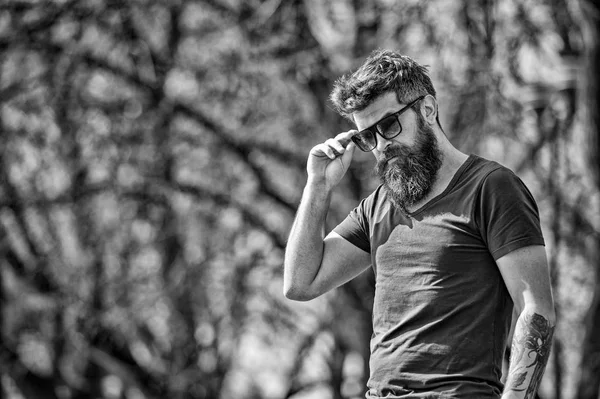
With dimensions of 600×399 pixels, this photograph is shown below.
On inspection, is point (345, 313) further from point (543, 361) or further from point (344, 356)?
point (543, 361)

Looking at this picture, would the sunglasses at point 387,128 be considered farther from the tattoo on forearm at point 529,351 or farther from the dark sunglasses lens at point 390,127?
the tattoo on forearm at point 529,351

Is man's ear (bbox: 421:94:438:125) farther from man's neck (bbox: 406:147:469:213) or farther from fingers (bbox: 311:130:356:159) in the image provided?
fingers (bbox: 311:130:356:159)

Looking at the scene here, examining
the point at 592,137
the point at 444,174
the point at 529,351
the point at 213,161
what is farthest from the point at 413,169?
the point at 213,161

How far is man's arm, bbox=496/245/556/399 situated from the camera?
276cm

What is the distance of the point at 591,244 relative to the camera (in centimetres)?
948

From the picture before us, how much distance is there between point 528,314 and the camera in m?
Result: 2.77

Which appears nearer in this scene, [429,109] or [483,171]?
[483,171]

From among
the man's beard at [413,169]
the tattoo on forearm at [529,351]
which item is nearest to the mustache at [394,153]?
the man's beard at [413,169]

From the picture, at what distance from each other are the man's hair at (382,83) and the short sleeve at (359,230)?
32 cm

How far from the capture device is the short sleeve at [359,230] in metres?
3.23

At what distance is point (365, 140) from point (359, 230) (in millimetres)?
289

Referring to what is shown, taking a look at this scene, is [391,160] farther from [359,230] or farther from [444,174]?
[359,230]

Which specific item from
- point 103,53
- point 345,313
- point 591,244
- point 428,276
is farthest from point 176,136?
point 428,276

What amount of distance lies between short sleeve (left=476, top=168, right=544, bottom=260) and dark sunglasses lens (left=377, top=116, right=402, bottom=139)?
1.09ft
